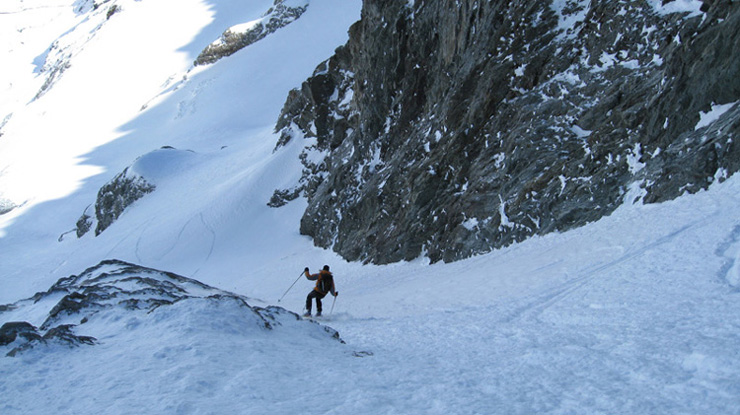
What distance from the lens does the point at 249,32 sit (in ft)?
252

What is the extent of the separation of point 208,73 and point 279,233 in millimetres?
48331

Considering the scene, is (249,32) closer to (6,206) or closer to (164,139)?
(164,139)

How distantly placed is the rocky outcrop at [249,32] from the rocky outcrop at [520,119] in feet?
177

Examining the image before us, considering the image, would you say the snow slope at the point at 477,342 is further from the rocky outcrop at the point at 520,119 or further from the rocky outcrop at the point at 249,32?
the rocky outcrop at the point at 249,32

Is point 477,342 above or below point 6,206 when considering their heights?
below

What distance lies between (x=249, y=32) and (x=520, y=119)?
69455mm

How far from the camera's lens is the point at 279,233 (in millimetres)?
31750

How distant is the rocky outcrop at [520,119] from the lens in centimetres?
1094

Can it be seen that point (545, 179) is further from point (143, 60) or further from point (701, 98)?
point (143, 60)

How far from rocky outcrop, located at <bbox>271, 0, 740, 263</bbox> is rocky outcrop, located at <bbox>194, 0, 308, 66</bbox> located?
2120 inches

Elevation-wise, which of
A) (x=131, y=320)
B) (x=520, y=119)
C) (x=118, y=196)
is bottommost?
(x=131, y=320)

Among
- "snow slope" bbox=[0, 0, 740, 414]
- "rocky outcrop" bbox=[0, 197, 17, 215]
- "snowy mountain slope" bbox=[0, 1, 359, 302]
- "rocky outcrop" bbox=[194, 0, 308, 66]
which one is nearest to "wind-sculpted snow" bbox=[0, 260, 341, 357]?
"snow slope" bbox=[0, 0, 740, 414]

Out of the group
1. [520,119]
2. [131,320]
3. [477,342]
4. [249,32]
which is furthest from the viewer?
[249,32]

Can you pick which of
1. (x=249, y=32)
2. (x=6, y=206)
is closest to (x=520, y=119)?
(x=6, y=206)
